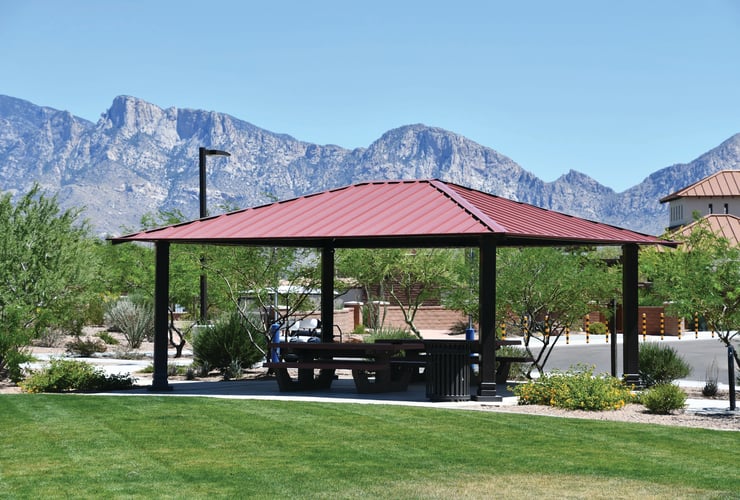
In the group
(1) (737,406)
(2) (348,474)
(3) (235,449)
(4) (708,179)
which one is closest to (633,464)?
(2) (348,474)

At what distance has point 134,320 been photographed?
111 ft

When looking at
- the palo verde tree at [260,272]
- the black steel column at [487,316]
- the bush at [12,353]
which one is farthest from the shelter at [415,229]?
the bush at [12,353]

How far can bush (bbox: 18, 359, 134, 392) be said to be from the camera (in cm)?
1862

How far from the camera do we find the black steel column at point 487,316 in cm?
1673

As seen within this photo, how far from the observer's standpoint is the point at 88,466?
10688 mm

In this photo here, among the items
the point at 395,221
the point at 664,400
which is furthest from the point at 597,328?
the point at 664,400

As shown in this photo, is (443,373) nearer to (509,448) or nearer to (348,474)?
(509,448)

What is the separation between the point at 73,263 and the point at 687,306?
467 inches

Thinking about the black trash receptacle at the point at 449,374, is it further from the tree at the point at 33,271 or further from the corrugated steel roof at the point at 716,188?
the corrugated steel roof at the point at 716,188

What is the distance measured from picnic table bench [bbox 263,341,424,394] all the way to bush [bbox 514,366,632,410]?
2.49 metres

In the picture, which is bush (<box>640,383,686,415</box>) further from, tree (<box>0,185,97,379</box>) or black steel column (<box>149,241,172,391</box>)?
tree (<box>0,185,97,379</box>)

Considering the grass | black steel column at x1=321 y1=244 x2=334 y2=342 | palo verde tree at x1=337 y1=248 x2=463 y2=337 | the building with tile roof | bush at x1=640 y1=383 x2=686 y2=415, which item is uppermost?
the building with tile roof

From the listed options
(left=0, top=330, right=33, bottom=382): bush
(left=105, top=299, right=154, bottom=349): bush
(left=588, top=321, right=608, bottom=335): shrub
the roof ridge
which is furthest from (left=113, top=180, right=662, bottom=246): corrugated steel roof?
(left=588, top=321, right=608, bottom=335): shrub

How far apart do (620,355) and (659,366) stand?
36.9 ft
